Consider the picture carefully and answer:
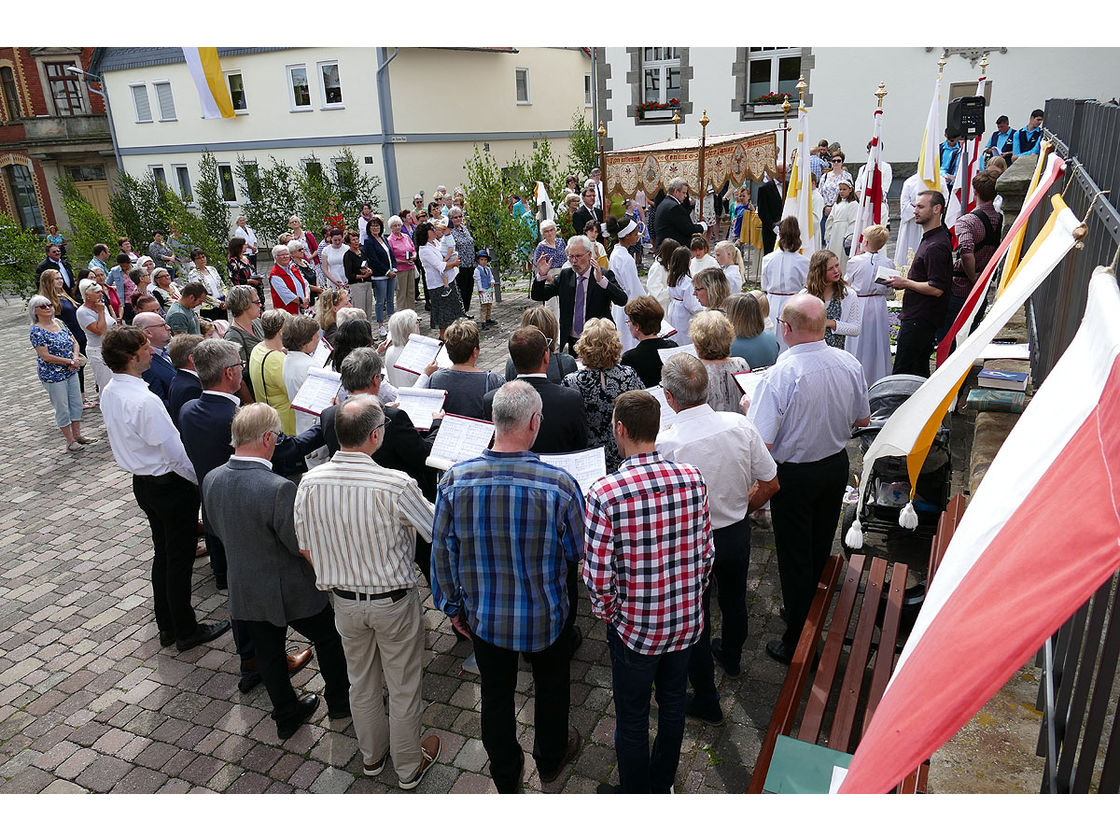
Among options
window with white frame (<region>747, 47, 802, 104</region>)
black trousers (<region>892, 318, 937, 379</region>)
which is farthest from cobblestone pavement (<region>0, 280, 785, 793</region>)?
window with white frame (<region>747, 47, 802, 104</region>)

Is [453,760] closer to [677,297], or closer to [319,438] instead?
[319,438]

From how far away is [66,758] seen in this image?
4.07 m

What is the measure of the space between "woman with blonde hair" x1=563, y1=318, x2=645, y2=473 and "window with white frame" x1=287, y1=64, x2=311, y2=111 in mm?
24697

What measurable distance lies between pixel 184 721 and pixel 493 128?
87.2ft

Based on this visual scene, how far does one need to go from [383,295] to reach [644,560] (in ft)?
36.7

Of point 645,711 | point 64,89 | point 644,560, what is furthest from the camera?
point 64,89

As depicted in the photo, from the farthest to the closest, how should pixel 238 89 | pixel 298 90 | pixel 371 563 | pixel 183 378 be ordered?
1. pixel 238 89
2. pixel 298 90
3. pixel 183 378
4. pixel 371 563

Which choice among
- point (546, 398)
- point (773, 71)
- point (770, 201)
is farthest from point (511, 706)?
point (773, 71)

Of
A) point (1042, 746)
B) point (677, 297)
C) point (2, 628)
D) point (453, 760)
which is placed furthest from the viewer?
point (677, 297)

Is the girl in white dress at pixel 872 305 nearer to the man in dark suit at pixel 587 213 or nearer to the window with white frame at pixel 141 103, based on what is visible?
the man in dark suit at pixel 587 213

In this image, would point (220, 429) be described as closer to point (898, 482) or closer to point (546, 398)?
point (546, 398)

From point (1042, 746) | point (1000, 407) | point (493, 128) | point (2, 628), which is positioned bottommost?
point (2, 628)

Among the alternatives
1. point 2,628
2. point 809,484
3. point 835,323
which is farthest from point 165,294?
point 809,484

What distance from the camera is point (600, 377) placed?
15.0 ft
